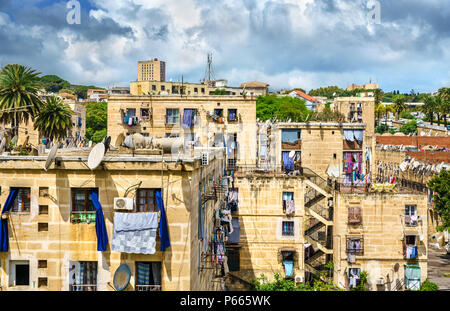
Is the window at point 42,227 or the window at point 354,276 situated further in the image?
the window at point 354,276

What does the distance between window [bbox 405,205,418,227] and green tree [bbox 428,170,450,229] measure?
14407mm

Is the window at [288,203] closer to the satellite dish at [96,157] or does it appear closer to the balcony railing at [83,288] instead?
the balcony railing at [83,288]

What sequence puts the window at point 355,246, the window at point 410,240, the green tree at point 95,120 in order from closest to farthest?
the window at point 410,240, the window at point 355,246, the green tree at point 95,120

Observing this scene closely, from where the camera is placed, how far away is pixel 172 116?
48281 mm

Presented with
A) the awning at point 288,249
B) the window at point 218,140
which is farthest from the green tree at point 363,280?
the window at point 218,140

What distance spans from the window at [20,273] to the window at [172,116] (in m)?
31.0

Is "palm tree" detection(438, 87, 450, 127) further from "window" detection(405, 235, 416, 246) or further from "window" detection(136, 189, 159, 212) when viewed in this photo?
"window" detection(136, 189, 159, 212)

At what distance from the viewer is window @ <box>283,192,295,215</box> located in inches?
1528

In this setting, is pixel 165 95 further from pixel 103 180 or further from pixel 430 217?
pixel 430 217

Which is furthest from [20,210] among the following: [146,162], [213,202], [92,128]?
[92,128]

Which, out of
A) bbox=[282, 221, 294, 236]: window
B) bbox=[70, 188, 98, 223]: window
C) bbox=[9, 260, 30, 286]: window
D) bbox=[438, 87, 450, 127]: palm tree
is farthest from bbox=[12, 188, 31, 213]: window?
bbox=[438, 87, 450, 127]: palm tree

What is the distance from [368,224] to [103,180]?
25.6 m

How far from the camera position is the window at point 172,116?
48219 mm

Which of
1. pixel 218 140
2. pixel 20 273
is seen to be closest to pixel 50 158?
pixel 20 273
